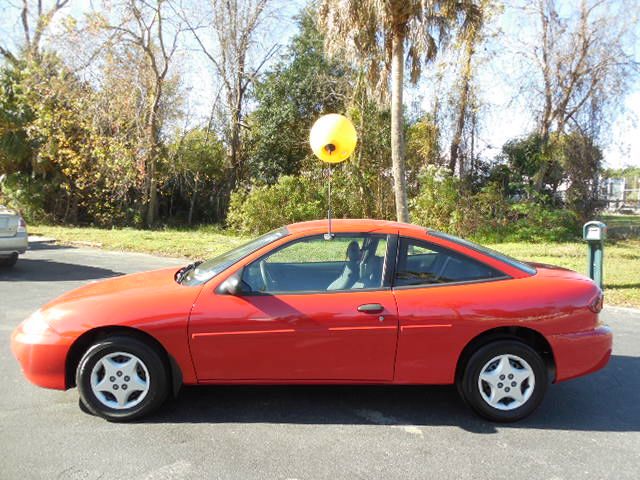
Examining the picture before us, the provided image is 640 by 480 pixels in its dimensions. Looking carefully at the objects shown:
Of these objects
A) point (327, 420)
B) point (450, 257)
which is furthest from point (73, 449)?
point (450, 257)

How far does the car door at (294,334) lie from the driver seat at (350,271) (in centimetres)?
9

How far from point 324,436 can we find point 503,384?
1.33 m

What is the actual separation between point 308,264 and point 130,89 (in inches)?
633

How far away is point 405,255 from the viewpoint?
4.02 meters

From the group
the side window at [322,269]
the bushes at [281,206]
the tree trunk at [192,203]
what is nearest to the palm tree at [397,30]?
the bushes at [281,206]

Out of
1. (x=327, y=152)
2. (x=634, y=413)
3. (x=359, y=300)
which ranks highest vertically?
(x=327, y=152)

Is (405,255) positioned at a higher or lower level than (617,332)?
higher

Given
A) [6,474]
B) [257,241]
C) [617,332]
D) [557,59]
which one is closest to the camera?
[6,474]

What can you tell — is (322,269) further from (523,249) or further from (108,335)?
(523,249)

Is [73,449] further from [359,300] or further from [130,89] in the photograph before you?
[130,89]

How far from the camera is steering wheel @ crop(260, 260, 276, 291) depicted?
3948 millimetres

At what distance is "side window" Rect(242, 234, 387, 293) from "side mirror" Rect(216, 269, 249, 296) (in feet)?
0.22

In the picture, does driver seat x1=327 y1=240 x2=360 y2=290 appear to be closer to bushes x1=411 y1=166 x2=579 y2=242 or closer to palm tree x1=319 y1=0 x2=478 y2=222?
palm tree x1=319 y1=0 x2=478 y2=222

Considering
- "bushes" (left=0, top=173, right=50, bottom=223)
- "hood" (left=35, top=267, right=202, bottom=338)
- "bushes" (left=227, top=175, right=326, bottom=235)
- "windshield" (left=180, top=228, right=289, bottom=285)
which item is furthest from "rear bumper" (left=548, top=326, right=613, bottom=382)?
"bushes" (left=0, top=173, right=50, bottom=223)
